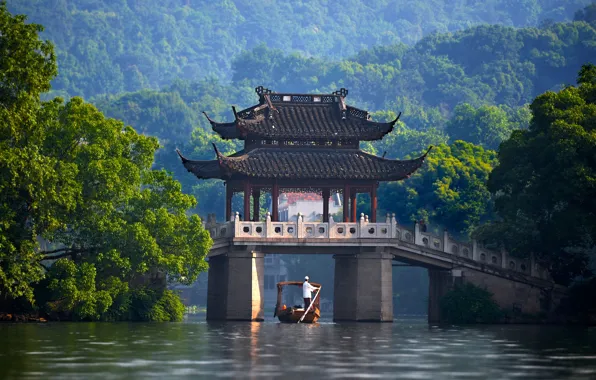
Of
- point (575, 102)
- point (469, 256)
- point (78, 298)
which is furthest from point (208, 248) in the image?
point (575, 102)

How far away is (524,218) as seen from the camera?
277 feet

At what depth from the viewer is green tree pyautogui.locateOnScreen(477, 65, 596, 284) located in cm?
7250

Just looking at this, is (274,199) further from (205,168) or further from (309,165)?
(205,168)

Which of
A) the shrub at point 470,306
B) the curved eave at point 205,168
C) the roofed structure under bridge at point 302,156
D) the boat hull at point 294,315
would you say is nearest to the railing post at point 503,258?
the shrub at point 470,306

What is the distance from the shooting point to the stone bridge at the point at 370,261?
77688 mm

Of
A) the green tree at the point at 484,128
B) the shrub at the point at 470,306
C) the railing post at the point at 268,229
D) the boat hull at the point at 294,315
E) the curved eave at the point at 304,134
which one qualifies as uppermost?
the green tree at the point at 484,128

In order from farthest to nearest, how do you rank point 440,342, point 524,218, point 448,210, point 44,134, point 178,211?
point 448,210, point 524,218, point 178,211, point 44,134, point 440,342

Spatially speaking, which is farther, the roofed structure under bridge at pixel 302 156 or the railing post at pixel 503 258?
the roofed structure under bridge at pixel 302 156

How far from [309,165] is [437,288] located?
421 inches

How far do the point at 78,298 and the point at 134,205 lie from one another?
625cm

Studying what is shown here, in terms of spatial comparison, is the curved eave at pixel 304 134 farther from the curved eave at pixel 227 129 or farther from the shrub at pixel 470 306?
the shrub at pixel 470 306

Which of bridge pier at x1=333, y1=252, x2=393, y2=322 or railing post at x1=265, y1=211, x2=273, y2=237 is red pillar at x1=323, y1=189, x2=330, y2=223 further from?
railing post at x1=265, y1=211, x2=273, y2=237

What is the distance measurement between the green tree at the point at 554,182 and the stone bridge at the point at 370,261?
189 cm

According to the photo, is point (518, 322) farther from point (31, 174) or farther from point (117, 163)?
point (31, 174)
